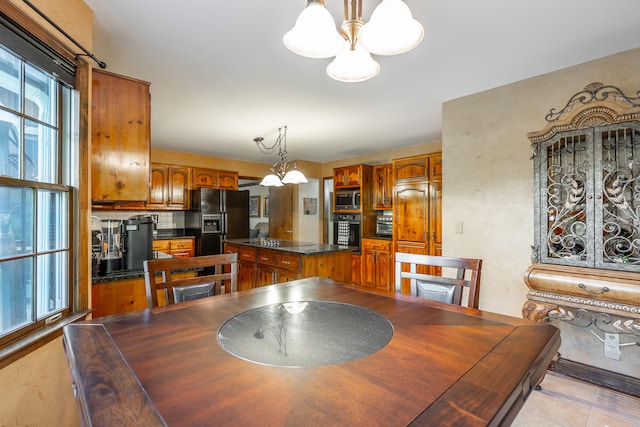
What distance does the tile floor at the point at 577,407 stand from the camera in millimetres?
1870

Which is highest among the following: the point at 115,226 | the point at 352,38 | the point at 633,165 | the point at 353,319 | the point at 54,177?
the point at 352,38

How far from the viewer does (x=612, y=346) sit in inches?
88.3

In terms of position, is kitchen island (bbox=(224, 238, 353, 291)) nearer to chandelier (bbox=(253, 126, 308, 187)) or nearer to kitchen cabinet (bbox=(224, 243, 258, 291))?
kitchen cabinet (bbox=(224, 243, 258, 291))

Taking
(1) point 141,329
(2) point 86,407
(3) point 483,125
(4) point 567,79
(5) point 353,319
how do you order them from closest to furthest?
(2) point 86,407
(1) point 141,329
(5) point 353,319
(4) point 567,79
(3) point 483,125

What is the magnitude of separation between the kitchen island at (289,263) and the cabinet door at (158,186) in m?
1.86

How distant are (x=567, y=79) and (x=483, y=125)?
653 millimetres

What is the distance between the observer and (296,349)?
981 millimetres

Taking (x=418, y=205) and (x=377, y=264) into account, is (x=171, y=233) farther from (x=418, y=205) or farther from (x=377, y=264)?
(x=418, y=205)

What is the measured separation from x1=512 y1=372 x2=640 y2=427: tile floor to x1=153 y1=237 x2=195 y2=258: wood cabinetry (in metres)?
5.02

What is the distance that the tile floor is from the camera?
187 cm

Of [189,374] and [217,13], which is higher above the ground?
[217,13]

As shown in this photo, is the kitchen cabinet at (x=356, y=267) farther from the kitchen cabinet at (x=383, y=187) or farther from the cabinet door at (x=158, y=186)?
the cabinet door at (x=158, y=186)

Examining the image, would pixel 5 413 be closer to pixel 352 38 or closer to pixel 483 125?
pixel 352 38

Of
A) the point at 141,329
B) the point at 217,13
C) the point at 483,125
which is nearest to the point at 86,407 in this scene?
the point at 141,329
